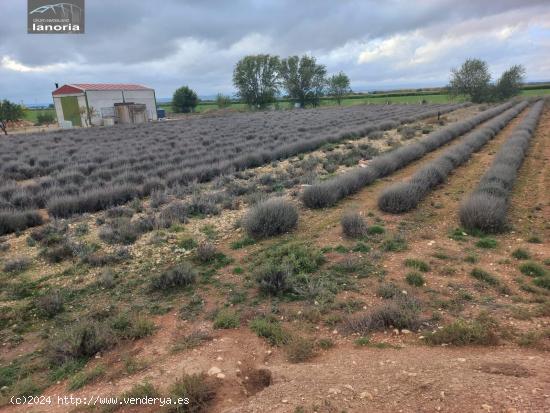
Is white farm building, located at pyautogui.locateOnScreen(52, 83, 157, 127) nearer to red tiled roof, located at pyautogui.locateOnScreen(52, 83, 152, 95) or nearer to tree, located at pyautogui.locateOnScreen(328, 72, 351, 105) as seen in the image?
red tiled roof, located at pyautogui.locateOnScreen(52, 83, 152, 95)

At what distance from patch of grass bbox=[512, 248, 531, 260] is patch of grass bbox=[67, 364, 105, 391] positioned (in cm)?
695

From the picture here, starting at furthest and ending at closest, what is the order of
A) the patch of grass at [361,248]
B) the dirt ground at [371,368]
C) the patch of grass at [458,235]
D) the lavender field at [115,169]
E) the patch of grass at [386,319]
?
the lavender field at [115,169]
the patch of grass at [458,235]
the patch of grass at [361,248]
the patch of grass at [386,319]
the dirt ground at [371,368]

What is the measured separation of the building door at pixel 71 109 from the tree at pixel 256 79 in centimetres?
4323

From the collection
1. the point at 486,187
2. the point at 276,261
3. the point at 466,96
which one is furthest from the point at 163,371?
the point at 466,96

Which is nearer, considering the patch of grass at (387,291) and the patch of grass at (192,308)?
the patch of grass at (192,308)

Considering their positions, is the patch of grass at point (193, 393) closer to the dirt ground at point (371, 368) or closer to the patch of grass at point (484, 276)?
the dirt ground at point (371, 368)

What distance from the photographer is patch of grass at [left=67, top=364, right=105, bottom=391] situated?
3852 mm

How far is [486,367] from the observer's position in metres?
3.58

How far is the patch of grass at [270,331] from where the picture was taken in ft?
14.6

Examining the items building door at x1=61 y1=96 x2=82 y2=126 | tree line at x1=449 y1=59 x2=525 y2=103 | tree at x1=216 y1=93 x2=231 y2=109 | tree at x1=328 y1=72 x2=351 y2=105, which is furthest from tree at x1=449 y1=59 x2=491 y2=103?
building door at x1=61 y1=96 x2=82 y2=126

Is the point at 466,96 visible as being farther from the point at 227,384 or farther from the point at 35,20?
the point at 227,384

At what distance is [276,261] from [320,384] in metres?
3.14

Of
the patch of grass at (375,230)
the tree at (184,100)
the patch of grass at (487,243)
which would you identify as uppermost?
the tree at (184,100)

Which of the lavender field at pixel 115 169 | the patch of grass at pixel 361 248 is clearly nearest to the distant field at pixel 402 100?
the lavender field at pixel 115 169
